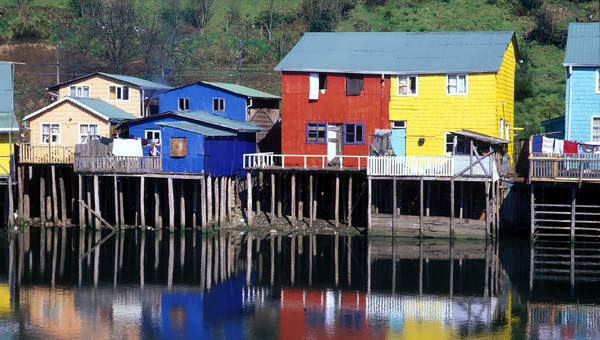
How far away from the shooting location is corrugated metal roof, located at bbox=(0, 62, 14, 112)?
1966 inches

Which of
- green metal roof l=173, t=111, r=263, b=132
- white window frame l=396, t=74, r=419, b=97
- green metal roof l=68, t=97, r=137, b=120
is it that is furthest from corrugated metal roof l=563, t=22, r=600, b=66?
green metal roof l=68, t=97, r=137, b=120

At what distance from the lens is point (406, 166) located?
43.8m

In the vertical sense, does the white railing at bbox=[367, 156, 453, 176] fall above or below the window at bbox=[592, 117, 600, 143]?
below

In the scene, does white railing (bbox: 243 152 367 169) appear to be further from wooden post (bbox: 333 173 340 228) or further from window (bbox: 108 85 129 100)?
window (bbox: 108 85 129 100)

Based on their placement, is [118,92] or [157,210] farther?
[118,92]

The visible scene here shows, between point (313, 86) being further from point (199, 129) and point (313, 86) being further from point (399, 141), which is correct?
point (199, 129)

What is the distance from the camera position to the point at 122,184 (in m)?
48.7

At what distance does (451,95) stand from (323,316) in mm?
18899

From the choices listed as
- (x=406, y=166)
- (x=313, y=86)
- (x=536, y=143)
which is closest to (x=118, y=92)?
(x=313, y=86)

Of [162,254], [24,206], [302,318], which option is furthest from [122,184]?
[302,318]

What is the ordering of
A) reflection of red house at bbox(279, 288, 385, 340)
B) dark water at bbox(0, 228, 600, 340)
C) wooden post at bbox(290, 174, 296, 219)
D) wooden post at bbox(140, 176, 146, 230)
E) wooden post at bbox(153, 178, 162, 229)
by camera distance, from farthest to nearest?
wooden post at bbox(153, 178, 162, 229)
wooden post at bbox(290, 174, 296, 219)
wooden post at bbox(140, 176, 146, 230)
dark water at bbox(0, 228, 600, 340)
reflection of red house at bbox(279, 288, 385, 340)

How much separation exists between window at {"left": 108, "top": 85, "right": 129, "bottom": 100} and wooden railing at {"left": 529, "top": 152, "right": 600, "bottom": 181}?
23894 millimetres

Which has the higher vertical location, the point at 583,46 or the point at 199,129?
the point at 583,46

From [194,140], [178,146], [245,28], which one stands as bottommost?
[178,146]
